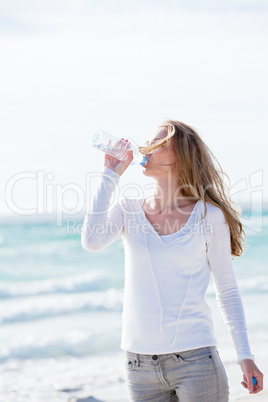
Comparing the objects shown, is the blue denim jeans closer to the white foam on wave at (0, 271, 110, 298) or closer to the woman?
the woman

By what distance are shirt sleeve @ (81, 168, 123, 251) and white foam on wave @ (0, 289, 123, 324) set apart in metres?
8.15

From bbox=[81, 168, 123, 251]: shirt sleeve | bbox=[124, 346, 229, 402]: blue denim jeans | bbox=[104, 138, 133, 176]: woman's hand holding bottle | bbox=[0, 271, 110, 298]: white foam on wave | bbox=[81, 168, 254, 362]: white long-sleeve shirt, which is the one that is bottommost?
bbox=[0, 271, 110, 298]: white foam on wave

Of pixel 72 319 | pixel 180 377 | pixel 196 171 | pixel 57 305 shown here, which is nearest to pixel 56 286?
pixel 57 305

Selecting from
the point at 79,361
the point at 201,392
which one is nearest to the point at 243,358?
the point at 201,392

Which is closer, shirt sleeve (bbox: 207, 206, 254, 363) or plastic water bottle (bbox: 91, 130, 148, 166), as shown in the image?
shirt sleeve (bbox: 207, 206, 254, 363)

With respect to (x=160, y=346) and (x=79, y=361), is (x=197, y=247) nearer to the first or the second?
(x=160, y=346)

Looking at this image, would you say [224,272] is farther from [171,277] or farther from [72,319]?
[72,319]

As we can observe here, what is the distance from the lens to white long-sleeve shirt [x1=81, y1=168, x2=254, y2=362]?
104 inches

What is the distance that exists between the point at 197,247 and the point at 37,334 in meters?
7.00

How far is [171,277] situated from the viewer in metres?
2.69

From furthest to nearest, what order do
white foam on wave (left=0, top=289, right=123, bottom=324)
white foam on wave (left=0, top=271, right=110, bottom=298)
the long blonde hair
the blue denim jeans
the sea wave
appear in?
white foam on wave (left=0, top=271, right=110, bottom=298), white foam on wave (left=0, top=289, right=123, bottom=324), the sea wave, the long blonde hair, the blue denim jeans

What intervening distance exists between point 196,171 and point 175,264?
0.48m

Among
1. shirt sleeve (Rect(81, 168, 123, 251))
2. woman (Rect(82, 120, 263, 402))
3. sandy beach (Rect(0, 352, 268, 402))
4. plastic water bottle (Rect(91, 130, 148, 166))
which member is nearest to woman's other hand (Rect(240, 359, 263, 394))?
woman (Rect(82, 120, 263, 402))

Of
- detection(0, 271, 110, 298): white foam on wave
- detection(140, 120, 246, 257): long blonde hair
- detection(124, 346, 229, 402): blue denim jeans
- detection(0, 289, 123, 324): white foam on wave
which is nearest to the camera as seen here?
detection(124, 346, 229, 402): blue denim jeans
